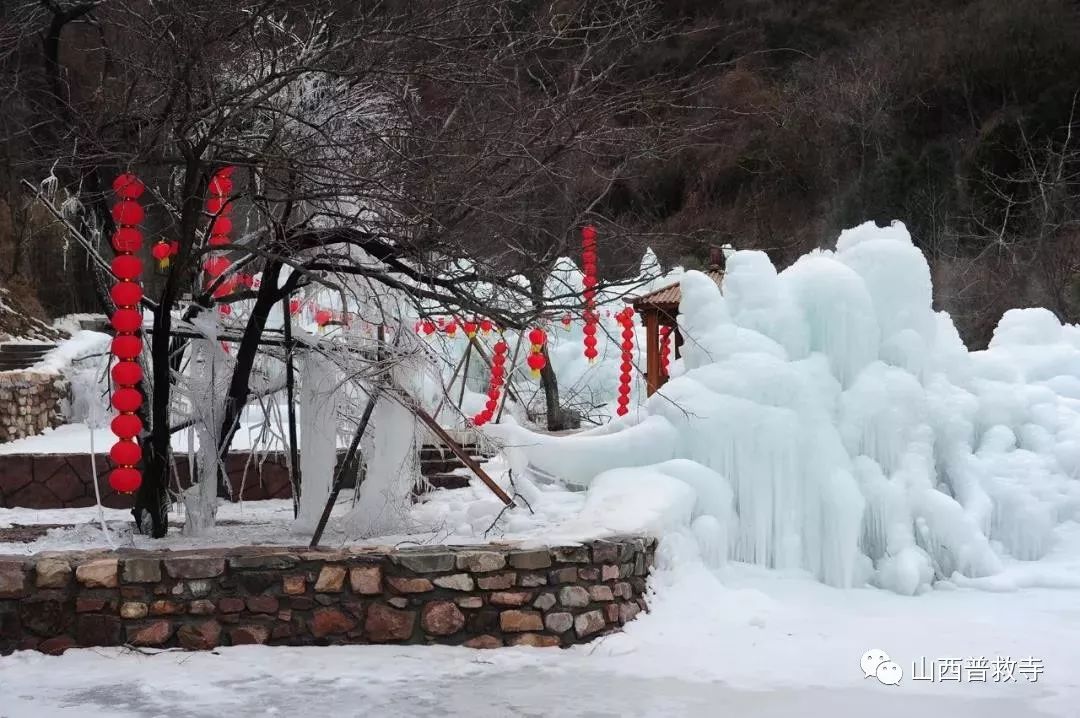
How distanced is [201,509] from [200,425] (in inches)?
22.8

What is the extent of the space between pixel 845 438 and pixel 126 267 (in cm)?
524

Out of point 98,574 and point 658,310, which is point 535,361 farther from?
point 98,574

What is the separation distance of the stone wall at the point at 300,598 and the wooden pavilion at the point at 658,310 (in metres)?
7.71

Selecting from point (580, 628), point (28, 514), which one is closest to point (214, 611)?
point (580, 628)

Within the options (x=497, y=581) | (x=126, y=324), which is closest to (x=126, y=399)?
(x=126, y=324)

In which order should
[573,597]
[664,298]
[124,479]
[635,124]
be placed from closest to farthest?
[573,597] < [124,479] < [635,124] < [664,298]

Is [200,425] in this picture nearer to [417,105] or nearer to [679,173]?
[417,105]

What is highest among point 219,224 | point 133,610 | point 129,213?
point 219,224

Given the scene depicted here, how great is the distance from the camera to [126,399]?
6141 mm

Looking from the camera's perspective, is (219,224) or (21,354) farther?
(21,354)

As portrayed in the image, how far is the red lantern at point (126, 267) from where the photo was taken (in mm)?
6113

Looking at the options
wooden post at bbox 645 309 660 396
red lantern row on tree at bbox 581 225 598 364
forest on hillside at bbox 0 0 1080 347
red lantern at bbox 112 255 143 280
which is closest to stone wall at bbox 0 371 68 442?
forest on hillside at bbox 0 0 1080 347

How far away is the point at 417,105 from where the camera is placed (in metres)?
7.74

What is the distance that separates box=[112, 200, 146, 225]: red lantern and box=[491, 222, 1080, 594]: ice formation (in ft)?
9.81
